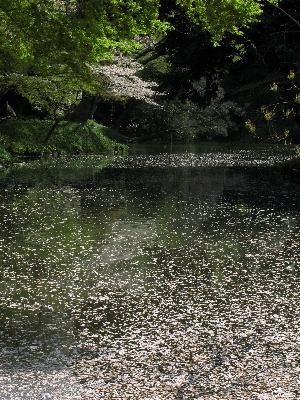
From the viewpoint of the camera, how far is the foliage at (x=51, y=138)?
99.1ft

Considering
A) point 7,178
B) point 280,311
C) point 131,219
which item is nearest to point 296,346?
point 280,311

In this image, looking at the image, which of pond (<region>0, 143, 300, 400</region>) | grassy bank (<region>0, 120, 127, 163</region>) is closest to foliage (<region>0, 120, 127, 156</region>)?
grassy bank (<region>0, 120, 127, 163</region>)

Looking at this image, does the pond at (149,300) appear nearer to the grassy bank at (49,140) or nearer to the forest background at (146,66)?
the forest background at (146,66)

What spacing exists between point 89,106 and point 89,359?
36.4 meters

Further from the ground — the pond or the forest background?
the forest background

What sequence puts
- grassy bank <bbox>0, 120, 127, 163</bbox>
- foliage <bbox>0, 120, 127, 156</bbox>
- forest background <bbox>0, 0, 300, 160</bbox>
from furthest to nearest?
foliage <bbox>0, 120, 127, 156</bbox>, grassy bank <bbox>0, 120, 127, 163</bbox>, forest background <bbox>0, 0, 300, 160</bbox>

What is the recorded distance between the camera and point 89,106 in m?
40.4

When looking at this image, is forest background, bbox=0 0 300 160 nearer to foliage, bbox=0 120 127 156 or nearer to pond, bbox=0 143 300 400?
foliage, bbox=0 120 127 156

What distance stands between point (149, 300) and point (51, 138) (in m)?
28.3

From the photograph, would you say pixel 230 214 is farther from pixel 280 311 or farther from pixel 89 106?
pixel 89 106

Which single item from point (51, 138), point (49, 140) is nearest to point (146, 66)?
point (51, 138)

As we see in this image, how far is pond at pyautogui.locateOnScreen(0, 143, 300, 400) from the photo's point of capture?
178 inches

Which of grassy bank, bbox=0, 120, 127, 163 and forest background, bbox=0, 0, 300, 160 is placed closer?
forest background, bbox=0, 0, 300, 160

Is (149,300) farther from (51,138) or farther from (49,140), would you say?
(51,138)
